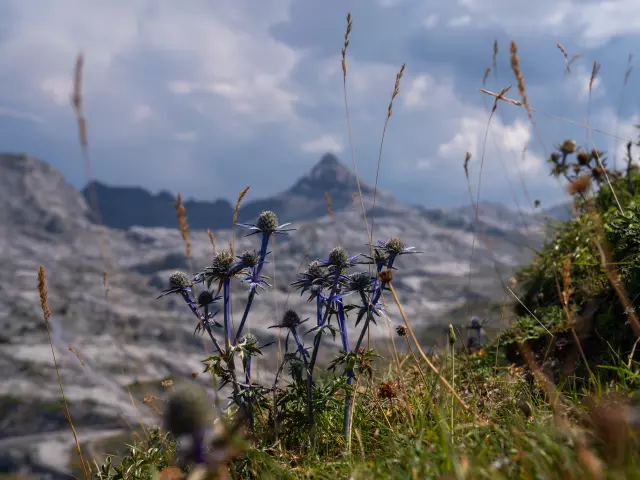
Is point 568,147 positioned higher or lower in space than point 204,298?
higher

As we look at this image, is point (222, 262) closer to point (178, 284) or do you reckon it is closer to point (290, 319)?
point (178, 284)

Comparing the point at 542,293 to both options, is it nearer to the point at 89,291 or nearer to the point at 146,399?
the point at 146,399

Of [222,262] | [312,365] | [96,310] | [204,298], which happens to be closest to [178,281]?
[204,298]

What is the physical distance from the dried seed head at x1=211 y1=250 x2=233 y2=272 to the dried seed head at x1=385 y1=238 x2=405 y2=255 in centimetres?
86

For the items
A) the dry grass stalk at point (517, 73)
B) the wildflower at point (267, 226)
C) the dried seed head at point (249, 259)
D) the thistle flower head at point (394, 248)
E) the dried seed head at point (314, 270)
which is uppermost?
the dry grass stalk at point (517, 73)

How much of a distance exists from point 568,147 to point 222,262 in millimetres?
4760

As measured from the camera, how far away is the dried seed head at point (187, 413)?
4.44ft

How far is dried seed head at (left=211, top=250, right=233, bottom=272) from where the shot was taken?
265 centimetres

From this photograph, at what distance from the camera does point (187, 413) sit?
135cm

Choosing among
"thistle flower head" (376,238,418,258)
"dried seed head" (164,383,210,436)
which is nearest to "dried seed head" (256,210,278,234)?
"thistle flower head" (376,238,418,258)

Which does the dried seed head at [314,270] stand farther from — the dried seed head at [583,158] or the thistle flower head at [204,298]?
the dried seed head at [583,158]

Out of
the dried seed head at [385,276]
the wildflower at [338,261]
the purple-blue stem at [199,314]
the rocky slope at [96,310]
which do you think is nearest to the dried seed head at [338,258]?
the wildflower at [338,261]

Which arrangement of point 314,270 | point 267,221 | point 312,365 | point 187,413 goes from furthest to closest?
point 267,221 < point 314,270 < point 312,365 < point 187,413

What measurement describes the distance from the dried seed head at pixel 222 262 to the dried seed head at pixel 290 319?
0.46 m
